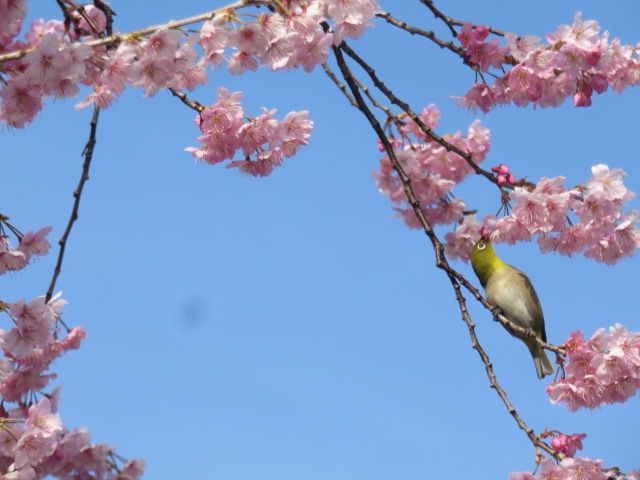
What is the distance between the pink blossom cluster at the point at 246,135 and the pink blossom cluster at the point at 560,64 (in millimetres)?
1150

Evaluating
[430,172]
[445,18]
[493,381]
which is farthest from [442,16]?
[493,381]

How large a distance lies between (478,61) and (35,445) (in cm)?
325

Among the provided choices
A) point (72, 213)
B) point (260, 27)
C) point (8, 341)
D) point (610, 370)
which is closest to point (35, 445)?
point (8, 341)

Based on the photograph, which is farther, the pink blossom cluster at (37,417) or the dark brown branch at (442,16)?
the dark brown branch at (442,16)

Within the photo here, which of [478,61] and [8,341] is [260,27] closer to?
[478,61]

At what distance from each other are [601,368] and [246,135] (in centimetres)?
244

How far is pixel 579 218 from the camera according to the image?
485 cm

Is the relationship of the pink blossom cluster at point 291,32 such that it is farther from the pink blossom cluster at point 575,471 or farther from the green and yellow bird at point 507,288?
the green and yellow bird at point 507,288

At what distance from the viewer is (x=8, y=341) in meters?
4.46

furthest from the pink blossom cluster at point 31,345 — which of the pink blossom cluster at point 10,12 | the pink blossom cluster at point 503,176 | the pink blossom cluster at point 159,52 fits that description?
the pink blossom cluster at point 503,176

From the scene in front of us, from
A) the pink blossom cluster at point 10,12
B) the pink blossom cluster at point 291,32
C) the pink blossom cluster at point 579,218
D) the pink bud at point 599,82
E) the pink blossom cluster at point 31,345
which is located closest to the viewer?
the pink blossom cluster at point 291,32

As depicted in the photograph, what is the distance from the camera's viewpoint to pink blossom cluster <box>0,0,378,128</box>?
11.7 feet

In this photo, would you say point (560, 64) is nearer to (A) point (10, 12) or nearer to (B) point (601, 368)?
(B) point (601, 368)

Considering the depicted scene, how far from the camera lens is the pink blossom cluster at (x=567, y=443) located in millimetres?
4301
